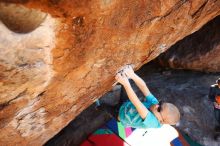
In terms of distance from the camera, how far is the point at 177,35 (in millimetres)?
3408

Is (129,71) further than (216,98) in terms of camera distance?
No

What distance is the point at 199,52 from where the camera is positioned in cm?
547

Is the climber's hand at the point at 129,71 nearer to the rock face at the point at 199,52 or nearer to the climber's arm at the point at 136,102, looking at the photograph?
the climber's arm at the point at 136,102

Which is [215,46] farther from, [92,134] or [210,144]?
[92,134]

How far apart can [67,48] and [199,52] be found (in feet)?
12.4

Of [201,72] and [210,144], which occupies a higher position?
[201,72]

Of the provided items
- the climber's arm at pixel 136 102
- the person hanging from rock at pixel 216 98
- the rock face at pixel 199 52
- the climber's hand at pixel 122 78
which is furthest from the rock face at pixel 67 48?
the rock face at pixel 199 52

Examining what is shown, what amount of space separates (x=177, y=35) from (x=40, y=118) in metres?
1.75

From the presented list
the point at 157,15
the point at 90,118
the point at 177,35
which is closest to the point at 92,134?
the point at 90,118

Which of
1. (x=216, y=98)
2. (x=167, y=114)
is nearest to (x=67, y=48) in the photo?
(x=167, y=114)

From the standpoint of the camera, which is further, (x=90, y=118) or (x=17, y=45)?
(x=90, y=118)

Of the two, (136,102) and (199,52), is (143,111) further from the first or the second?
(199,52)

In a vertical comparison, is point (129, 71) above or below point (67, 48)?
below

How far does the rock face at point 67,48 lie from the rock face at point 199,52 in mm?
Answer: 1949
